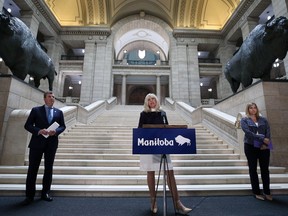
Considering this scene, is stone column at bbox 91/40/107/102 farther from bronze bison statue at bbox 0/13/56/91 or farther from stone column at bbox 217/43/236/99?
bronze bison statue at bbox 0/13/56/91

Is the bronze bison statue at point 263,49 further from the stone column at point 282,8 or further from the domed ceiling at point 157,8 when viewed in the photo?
the domed ceiling at point 157,8

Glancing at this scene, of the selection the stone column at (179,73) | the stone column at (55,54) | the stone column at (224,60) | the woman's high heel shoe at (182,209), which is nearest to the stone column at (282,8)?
the stone column at (224,60)

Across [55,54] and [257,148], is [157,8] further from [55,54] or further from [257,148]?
[257,148]

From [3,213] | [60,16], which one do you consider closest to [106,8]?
[60,16]

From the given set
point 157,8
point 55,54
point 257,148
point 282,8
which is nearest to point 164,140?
point 257,148

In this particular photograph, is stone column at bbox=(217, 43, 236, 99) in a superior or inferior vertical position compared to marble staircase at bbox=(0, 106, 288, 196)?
superior

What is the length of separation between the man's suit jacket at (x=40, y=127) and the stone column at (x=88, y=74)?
14.9 m

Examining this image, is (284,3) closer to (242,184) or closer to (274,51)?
(274,51)

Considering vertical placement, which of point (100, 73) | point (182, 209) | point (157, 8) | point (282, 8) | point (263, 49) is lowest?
point (182, 209)

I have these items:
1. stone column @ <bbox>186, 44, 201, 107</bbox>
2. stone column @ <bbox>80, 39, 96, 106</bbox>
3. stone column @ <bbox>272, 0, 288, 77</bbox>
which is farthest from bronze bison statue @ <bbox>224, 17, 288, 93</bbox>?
stone column @ <bbox>80, 39, 96, 106</bbox>

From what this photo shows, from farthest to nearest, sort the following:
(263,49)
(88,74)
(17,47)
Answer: (88,74), (263,49), (17,47)

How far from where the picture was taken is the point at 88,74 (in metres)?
18.4

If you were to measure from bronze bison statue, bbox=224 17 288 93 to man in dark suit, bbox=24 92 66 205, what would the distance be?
→ 603 centimetres

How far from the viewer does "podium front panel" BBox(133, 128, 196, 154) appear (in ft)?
7.00
